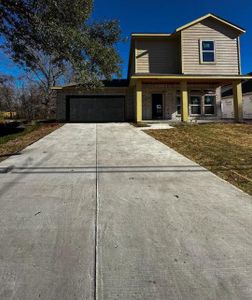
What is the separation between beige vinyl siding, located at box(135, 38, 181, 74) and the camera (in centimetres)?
1759

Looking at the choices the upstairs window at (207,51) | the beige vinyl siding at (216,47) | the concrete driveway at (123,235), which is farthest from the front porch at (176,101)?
the concrete driveway at (123,235)

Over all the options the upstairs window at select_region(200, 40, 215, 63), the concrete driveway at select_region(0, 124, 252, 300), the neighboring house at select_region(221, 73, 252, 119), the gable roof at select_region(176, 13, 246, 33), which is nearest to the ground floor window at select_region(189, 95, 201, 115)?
the upstairs window at select_region(200, 40, 215, 63)

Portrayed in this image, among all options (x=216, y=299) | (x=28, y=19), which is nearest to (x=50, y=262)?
(x=216, y=299)

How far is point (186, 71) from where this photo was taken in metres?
16.9

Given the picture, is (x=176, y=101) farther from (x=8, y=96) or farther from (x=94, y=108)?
(x=8, y=96)

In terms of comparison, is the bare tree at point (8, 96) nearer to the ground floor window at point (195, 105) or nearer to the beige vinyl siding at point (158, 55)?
the beige vinyl siding at point (158, 55)

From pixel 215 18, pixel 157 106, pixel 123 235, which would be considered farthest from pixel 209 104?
pixel 123 235

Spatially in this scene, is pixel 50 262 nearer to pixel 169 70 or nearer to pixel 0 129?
pixel 0 129

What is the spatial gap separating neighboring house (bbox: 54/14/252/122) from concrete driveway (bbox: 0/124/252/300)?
11.1 meters

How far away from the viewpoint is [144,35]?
56.3ft

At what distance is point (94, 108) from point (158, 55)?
21.0ft

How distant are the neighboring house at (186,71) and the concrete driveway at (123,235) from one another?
436 inches

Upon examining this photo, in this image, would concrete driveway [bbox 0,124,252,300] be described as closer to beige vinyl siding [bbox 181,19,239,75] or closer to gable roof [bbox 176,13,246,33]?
beige vinyl siding [bbox 181,19,239,75]

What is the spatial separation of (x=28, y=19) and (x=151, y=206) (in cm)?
892
